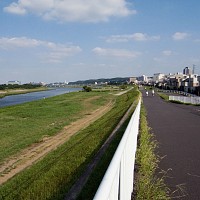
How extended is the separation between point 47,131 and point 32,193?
48.3ft

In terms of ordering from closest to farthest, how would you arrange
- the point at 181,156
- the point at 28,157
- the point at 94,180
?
the point at 94,180 → the point at 181,156 → the point at 28,157

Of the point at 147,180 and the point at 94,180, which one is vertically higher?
the point at 147,180

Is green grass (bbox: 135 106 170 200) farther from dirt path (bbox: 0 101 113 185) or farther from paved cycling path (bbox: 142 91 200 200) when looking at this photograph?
dirt path (bbox: 0 101 113 185)

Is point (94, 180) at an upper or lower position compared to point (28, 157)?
upper

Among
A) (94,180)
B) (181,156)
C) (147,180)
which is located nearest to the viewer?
(147,180)

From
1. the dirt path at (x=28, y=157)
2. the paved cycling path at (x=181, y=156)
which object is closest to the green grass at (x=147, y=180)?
the paved cycling path at (x=181, y=156)

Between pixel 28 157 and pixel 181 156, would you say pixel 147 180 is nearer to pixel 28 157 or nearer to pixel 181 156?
pixel 181 156

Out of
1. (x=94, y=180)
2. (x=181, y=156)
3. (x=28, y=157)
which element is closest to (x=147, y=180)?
(x=94, y=180)

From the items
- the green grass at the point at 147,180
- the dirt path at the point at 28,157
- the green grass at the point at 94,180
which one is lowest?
the dirt path at the point at 28,157

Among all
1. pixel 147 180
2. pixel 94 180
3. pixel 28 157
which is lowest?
pixel 28 157

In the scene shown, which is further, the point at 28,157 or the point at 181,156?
the point at 28,157

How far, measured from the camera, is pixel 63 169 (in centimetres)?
795

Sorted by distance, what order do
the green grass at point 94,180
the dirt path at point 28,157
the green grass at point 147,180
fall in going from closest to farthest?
the green grass at point 147,180 → the green grass at point 94,180 → the dirt path at point 28,157

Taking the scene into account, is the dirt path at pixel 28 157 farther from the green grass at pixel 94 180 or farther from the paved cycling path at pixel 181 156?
the paved cycling path at pixel 181 156
